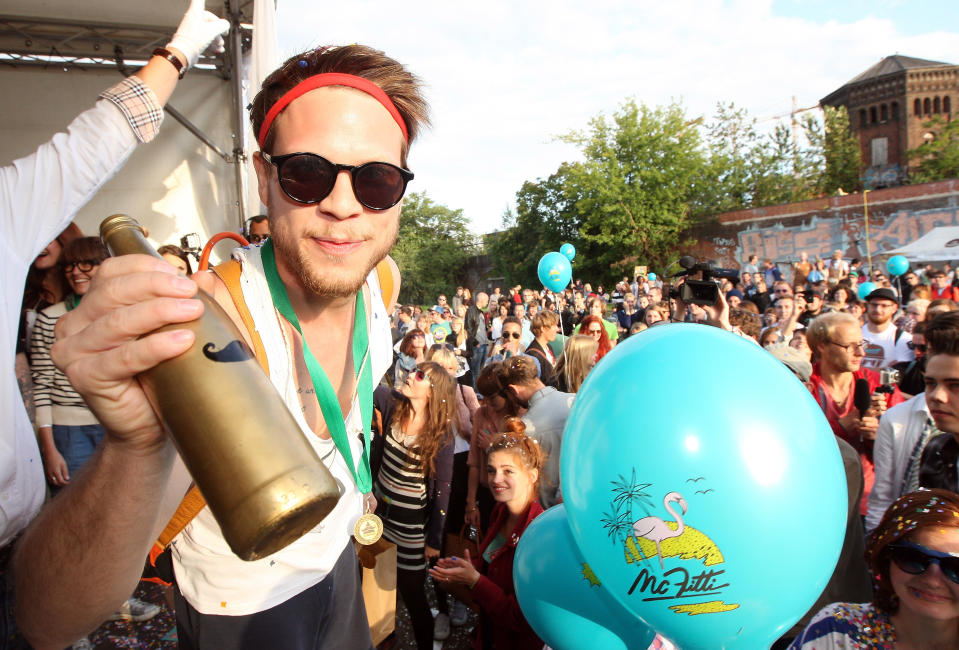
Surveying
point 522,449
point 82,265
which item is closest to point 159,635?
point 82,265

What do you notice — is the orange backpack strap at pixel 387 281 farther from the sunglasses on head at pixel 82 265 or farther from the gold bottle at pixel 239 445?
the sunglasses on head at pixel 82 265

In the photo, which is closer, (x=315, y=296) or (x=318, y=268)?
(x=318, y=268)

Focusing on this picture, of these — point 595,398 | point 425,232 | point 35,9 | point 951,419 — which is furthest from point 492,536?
point 425,232

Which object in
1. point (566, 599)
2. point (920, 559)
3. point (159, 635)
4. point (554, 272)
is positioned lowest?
point (159, 635)

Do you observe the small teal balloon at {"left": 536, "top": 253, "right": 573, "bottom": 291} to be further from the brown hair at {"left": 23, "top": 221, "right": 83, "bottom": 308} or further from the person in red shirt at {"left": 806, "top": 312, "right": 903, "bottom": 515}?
the brown hair at {"left": 23, "top": 221, "right": 83, "bottom": 308}

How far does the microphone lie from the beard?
3.09m

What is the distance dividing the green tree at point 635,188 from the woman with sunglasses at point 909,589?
27.9 m

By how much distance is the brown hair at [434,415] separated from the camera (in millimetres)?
3568

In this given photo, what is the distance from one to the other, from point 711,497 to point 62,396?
11.9 ft

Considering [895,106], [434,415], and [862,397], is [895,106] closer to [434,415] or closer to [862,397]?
[862,397]

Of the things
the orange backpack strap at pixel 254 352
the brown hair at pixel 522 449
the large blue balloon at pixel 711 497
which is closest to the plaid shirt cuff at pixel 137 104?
the orange backpack strap at pixel 254 352

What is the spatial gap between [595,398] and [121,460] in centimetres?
115

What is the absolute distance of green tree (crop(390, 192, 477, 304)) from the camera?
131 feet

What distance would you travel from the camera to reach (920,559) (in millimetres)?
1686
